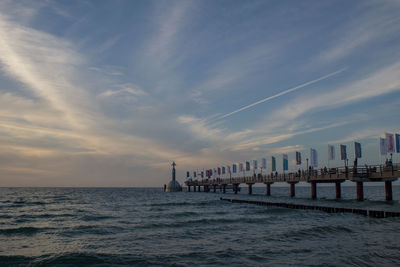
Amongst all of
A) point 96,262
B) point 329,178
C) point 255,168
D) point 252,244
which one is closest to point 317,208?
point 329,178

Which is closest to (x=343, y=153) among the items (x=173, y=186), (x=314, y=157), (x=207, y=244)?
(x=314, y=157)

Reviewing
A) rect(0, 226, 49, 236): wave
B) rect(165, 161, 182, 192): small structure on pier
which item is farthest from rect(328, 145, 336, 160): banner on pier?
rect(165, 161, 182, 192): small structure on pier

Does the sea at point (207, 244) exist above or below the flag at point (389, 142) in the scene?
below

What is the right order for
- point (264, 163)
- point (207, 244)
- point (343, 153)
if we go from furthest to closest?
point (264, 163)
point (343, 153)
point (207, 244)

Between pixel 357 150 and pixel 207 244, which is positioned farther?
pixel 357 150

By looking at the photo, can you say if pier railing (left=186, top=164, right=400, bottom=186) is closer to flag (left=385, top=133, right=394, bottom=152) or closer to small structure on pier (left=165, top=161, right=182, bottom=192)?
flag (left=385, top=133, right=394, bottom=152)

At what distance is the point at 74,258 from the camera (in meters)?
16.8

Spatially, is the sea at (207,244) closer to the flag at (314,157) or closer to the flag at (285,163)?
the flag at (314,157)

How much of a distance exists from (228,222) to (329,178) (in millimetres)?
24691

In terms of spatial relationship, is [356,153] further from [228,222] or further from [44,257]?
[44,257]

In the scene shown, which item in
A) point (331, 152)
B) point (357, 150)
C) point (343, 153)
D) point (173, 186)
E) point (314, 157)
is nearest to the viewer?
point (357, 150)

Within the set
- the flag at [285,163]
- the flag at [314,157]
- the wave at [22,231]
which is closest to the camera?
the wave at [22,231]

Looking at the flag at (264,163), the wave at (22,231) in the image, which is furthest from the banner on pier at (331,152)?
the wave at (22,231)

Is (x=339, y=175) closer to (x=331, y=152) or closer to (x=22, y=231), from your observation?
(x=331, y=152)
